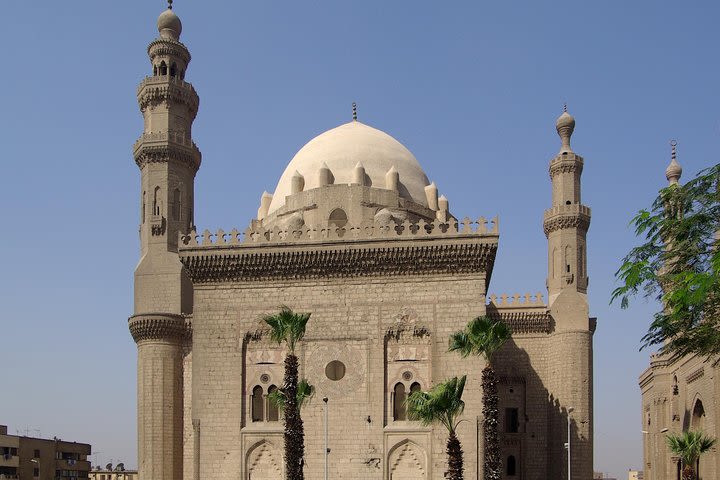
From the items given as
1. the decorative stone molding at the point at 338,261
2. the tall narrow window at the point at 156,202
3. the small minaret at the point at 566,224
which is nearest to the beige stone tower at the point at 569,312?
the small minaret at the point at 566,224

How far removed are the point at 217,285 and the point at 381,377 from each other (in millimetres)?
5793

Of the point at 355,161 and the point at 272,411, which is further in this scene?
the point at 355,161

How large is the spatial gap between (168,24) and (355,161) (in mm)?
9049

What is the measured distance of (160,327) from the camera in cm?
2952

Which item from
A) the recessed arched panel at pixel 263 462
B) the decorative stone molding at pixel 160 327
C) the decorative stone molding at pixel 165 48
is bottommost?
the recessed arched panel at pixel 263 462

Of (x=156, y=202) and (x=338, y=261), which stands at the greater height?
(x=156, y=202)

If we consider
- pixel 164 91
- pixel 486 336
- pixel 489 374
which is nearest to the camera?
pixel 486 336

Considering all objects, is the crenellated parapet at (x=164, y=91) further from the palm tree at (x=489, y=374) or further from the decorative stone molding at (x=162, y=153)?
the palm tree at (x=489, y=374)

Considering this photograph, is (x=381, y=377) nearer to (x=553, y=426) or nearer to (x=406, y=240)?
(x=406, y=240)

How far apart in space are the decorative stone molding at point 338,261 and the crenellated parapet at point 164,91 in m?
8.09

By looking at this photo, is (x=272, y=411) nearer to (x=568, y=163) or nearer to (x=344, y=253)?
(x=344, y=253)

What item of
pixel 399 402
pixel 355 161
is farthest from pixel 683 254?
pixel 355 161

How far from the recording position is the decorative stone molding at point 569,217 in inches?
1348

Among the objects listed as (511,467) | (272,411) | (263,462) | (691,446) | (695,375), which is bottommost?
(511,467)
